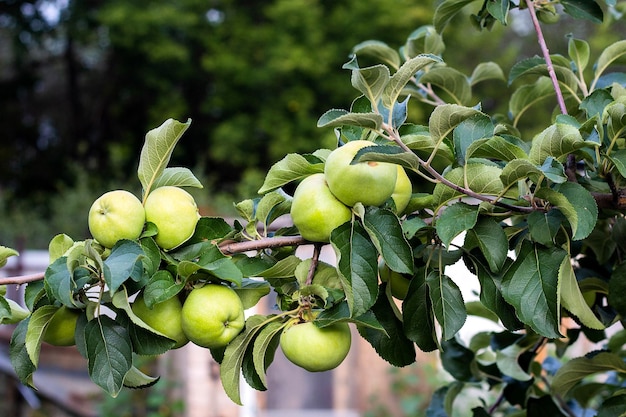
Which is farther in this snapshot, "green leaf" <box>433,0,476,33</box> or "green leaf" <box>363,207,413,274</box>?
"green leaf" <box>433,0,476,33</box>

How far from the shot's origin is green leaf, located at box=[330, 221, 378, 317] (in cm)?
55

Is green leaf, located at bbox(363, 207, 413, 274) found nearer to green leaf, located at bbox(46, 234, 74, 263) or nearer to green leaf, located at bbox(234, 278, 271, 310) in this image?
green leaf, located at bbox(234, 278, 271, 310)

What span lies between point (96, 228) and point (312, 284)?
19 cm

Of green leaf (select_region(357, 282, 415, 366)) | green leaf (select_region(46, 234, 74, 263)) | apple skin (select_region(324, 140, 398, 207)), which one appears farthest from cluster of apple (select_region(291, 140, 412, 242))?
green leaf (select_region(46, 234, 74, 263))

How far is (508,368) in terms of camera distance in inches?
36.4

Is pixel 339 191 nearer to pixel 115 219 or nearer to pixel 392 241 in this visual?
pixel 392 241

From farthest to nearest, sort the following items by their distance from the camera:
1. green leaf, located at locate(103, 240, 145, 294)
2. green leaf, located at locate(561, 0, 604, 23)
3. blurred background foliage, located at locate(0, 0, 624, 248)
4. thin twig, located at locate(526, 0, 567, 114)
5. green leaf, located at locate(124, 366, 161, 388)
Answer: blurred background foliage, located at locate(0, 0, 624, 248) < green leaf, located at locate(561, 0, 604, 23) < thin twig, located at locate(526, 0, 567, 114) < green leaf, located at locate(124, 366, 161, 388) < green leaf, located at locate(103, 240, 145, 294)

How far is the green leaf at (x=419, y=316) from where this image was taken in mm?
640

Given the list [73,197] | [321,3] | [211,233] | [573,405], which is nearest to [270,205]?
[211,233]

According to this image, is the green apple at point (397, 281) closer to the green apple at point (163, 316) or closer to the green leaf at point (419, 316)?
the green leaf at point (419, 316)

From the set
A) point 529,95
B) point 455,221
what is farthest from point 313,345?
point 529,95

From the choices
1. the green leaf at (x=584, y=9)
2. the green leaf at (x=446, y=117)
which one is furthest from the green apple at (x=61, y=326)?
the green leaf at (x=584, y=9)

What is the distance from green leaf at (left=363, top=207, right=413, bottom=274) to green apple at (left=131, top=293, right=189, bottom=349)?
0.18 metres

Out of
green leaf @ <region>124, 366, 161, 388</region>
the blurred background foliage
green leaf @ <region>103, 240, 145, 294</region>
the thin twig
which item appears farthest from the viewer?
the blurred background foliage
